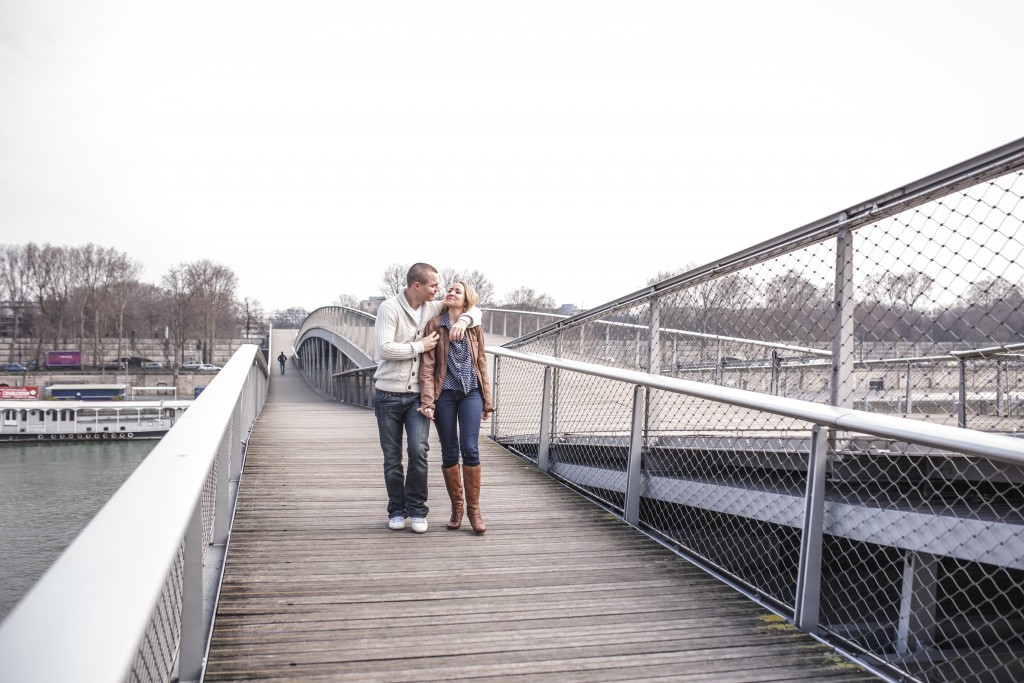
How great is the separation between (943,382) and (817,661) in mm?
3872

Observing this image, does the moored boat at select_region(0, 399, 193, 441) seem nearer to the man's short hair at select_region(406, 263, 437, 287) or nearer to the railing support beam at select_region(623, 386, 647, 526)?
the man's short hair at select_region(406, 263, 437, 287)

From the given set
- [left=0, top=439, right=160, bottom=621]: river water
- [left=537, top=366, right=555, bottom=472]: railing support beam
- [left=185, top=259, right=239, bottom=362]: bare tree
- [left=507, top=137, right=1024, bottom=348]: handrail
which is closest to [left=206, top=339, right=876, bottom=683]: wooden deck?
[left=537, top=366, right=555, bottom=472]: railing support beam

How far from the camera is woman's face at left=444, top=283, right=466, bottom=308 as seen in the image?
175 inches

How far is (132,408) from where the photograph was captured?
43.8 m

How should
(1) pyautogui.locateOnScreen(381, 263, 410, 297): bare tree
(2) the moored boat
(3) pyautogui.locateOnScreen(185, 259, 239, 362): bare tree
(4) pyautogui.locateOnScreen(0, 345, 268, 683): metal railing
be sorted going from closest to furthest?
1. (4) pyautogui.locateOnScreen(0, 345, 268, 683): metal railing
2. (2) the moored boat
3. (1) pyautogui.locateOnScreen(381, 263, 410, 297): bare tree
4. (3) pyautogui.locateOnScreen(185, 259, 239, 362): bare tree

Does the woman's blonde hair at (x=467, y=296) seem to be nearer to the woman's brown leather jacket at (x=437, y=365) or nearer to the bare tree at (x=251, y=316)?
the woman's brown leather jacket at (x=437, y=365)

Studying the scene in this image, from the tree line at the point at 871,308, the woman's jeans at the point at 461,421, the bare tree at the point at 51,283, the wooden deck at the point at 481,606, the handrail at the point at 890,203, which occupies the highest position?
the bare tree at the point at 51,283

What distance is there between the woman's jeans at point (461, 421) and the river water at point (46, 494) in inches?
462

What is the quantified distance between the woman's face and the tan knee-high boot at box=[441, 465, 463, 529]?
3.16 feet

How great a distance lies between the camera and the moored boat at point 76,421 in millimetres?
40031

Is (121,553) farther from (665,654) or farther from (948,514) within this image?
(948,514)

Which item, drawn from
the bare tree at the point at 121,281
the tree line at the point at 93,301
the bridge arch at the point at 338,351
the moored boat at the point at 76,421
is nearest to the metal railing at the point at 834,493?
the bridge arch at the point at 338,351


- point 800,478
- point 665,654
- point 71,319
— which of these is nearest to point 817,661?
point 665,654

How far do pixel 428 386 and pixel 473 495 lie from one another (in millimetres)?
711
